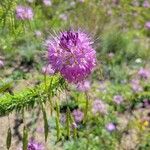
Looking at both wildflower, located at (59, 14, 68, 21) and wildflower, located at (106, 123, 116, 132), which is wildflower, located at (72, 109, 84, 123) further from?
wildflower, located at (59, 14, 68, 21)

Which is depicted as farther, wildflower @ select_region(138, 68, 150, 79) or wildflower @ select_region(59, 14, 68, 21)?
wildflower @ select_region(59, 14, 68, 21)

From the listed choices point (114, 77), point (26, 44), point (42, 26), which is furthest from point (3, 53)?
point (114, 77)

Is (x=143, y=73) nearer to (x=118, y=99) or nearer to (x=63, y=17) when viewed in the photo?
(x=118, y=99)

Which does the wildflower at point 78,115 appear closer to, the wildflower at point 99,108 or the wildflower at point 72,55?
the wildflower at point 99,108

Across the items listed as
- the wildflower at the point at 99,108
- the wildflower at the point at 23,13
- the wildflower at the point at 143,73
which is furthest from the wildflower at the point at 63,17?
the wildflower at the point at 99,108

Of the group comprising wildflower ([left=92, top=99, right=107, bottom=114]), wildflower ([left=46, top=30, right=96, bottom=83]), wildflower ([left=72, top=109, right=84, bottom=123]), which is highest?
wildflower ([left=46, top=30, right=96, bottom=83])

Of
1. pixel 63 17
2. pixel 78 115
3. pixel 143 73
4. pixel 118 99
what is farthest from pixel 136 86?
pixel 63 17

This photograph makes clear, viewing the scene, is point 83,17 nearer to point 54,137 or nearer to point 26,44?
point 26,44

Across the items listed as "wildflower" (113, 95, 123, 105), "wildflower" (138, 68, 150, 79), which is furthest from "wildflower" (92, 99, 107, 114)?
"wildflower" (138, 68, 150, 79)
